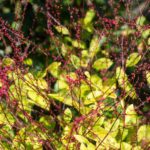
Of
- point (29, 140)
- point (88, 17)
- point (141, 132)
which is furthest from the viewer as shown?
point (88, 17)

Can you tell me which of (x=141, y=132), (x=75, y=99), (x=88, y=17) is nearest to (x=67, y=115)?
(x=75, y=99)

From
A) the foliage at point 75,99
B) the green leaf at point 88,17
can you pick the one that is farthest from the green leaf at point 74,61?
the green leaf at point 88,17

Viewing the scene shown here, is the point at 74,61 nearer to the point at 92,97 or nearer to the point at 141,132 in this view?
the point at 92,97

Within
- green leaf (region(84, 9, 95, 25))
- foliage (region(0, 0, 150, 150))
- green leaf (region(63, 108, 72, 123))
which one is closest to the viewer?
foliage (region(0, 0, 150, 150))

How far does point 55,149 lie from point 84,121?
19cm

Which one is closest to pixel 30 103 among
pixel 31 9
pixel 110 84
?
pixel 110 84

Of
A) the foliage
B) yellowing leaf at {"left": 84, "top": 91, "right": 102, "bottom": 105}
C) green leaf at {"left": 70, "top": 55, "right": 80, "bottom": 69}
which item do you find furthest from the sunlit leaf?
green leaf at {"left": 70, "top": 55, "right": 80, "bottom": 69}

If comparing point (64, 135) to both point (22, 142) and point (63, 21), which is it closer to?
point (22, 142)

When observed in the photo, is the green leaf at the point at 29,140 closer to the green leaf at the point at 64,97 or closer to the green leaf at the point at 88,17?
the green leaf at the point at 64,97

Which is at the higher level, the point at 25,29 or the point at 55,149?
the point at 25,29

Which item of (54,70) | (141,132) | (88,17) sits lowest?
(141,132)

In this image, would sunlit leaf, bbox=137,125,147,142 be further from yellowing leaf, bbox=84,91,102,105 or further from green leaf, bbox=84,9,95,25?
green leaf, bbox=84,9,95,25

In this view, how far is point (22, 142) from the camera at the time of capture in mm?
1022

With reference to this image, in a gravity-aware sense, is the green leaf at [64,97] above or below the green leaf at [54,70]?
below
